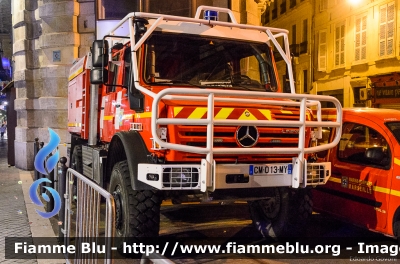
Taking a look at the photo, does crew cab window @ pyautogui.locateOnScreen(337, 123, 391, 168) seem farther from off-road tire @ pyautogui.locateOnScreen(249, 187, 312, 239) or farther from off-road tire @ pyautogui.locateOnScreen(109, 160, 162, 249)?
off-road tire @ pyautogui.locateOnScreen(109, 160, 162, 249)

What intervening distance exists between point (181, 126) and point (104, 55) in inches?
64.8

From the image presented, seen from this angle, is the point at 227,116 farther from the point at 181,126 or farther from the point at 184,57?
the point at 184,57

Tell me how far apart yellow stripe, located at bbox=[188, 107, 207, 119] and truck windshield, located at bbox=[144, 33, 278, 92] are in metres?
0.78

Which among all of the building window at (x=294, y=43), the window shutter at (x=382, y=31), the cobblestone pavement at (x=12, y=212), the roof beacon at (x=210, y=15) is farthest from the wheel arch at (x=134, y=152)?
the building window at (x=294, y=43)

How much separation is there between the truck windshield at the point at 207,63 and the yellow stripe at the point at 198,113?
0.78 meters

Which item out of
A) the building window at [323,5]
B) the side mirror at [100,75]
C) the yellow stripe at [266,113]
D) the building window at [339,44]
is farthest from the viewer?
the building window at [323,5]

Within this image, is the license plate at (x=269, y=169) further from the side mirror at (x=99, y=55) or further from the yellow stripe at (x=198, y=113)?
the side mirror at (x=99, y=55)

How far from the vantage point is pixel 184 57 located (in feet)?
18.6

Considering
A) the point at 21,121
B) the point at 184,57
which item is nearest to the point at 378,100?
the point at 21,121

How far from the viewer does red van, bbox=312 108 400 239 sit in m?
5.39

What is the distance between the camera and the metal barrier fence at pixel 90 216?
3400 millimetres

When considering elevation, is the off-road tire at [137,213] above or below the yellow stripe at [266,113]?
below

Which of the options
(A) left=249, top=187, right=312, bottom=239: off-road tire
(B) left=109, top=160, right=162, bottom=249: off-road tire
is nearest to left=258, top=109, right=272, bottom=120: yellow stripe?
(A) left=249, top=187, right=312, bottom=239: off-road tire

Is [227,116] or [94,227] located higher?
[227,116]
